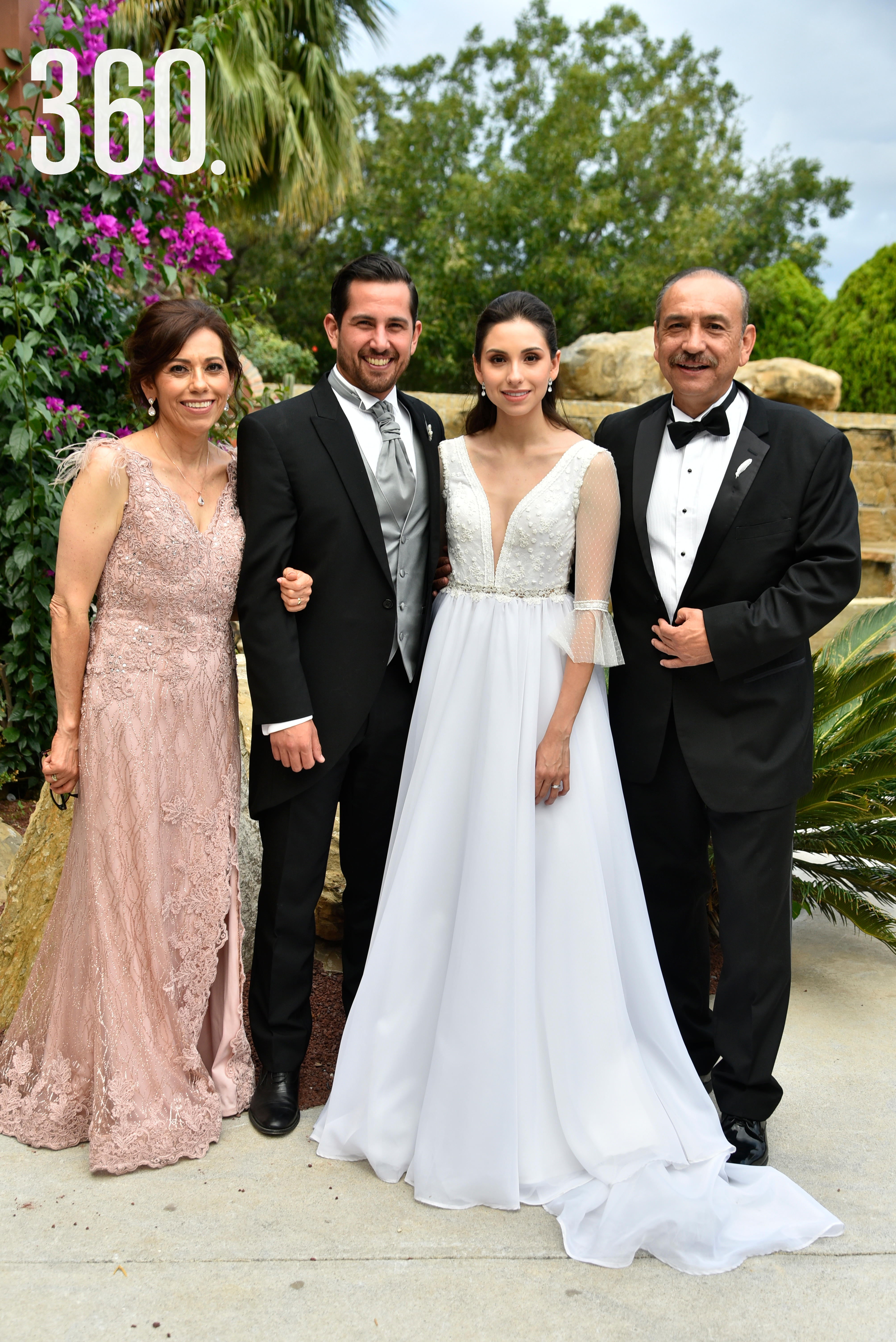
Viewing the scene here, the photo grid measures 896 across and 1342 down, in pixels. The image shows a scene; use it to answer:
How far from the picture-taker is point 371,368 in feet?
9.83

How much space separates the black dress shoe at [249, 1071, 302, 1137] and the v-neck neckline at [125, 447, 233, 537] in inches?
62.2

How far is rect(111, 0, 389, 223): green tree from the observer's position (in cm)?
1009

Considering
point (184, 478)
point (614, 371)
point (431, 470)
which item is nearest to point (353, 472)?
point (431, 470)

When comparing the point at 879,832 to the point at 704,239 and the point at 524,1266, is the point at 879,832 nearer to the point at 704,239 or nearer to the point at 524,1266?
the point at 524,1266

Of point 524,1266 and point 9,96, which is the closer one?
point 524,1266

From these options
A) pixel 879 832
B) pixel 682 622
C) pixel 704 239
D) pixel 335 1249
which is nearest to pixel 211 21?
pixel 682 622

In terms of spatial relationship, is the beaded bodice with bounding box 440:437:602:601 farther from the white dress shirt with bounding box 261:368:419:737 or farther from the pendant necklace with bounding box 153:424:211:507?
the pendant necklace with bounding box 153:424:211:507

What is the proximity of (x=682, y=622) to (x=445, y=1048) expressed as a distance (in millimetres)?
1291

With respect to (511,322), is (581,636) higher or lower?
lower

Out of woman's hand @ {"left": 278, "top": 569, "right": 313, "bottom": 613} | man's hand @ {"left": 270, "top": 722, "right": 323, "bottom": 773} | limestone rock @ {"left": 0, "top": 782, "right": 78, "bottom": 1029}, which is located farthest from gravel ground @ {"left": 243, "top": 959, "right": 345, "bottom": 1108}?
woman's hand @ {"left": 278, "top": 569, "right": 313, "bottom": 613}

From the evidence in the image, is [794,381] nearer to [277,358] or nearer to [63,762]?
[277,358]

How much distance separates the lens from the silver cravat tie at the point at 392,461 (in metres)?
3.01

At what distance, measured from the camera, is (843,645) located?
4.53 metres

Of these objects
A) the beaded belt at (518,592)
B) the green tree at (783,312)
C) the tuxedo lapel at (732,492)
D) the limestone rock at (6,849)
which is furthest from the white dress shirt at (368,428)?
the green tree at (783,312)
